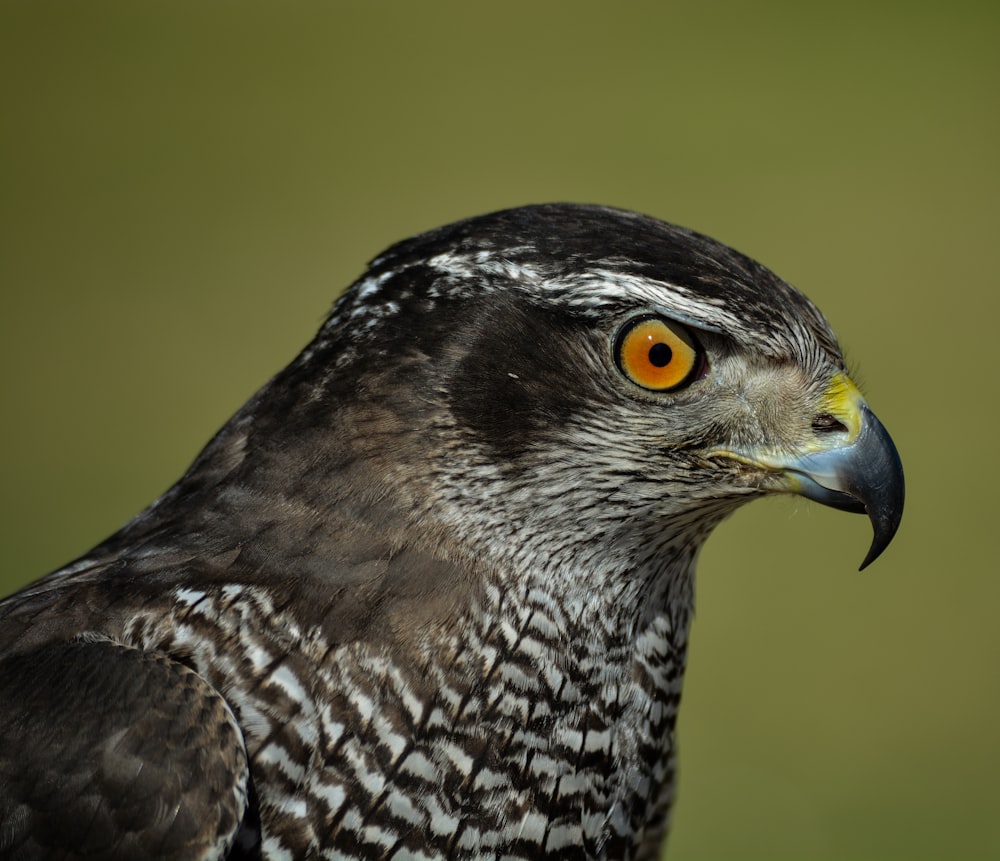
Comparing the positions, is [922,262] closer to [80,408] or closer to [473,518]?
[80,408]

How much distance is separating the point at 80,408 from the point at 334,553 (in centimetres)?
980

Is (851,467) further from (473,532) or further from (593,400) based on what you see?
(473,532)

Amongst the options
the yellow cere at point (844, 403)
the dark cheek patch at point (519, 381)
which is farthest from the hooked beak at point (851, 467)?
the dark cheek patch at point (519, 381)

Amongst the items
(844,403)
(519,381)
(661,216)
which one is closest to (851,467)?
(844,403)

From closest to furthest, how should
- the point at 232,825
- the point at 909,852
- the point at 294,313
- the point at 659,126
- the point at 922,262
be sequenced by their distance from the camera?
the point at 232,825
the point at 909,852
the point at 294,313
the point at 922,262
the point at 659,126

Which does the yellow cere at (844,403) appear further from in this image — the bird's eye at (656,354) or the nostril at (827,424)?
the bird's eye at (656,354)

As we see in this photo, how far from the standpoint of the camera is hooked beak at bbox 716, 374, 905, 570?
2.83m

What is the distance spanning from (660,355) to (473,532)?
54 cm

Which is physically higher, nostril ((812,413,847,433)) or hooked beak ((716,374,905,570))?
nostril ((812,413,847,433))

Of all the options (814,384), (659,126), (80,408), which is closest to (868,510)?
(814,384)

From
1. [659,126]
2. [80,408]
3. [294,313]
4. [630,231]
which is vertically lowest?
[80,408]

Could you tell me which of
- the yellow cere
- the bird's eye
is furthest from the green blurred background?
the bird's eye

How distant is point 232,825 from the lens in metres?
2.53

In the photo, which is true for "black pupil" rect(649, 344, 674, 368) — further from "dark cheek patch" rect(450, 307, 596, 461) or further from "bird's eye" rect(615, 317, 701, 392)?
"dark cheek patch" rect(450, 307, 596, 461)
